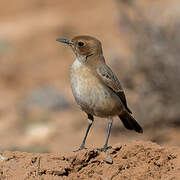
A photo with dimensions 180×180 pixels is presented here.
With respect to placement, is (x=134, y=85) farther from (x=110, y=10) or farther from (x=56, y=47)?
(x=110, y=10)

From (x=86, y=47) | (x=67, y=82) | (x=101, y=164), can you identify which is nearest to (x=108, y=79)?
(x=86, y=47)

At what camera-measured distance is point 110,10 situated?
25.0 m

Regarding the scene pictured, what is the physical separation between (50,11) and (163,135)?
48.7ft

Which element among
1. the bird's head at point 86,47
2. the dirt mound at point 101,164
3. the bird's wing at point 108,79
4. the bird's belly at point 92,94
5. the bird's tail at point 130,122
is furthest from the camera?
the bird's tail at point 130,122

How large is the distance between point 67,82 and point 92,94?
12.9 metres

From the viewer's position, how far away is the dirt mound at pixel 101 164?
17.6 feet

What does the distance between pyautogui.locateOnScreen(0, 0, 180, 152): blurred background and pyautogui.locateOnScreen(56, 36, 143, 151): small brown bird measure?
481 cm

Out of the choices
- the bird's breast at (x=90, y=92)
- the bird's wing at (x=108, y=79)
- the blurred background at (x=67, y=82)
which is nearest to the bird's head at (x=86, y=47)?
the bird's breast at (x=90, y=92)

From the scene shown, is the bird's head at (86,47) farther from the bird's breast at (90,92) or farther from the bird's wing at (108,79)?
the bird's wing at (108,79)

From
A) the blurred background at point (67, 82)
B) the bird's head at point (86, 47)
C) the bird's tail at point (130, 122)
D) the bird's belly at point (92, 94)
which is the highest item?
the blurred background at point (67, 82)

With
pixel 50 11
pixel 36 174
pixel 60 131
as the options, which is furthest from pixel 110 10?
pixel 36 174

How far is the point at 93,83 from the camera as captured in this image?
21.9 feet

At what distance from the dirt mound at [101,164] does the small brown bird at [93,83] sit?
0.82m

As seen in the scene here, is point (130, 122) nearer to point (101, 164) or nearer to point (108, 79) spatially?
point (108, 79)
